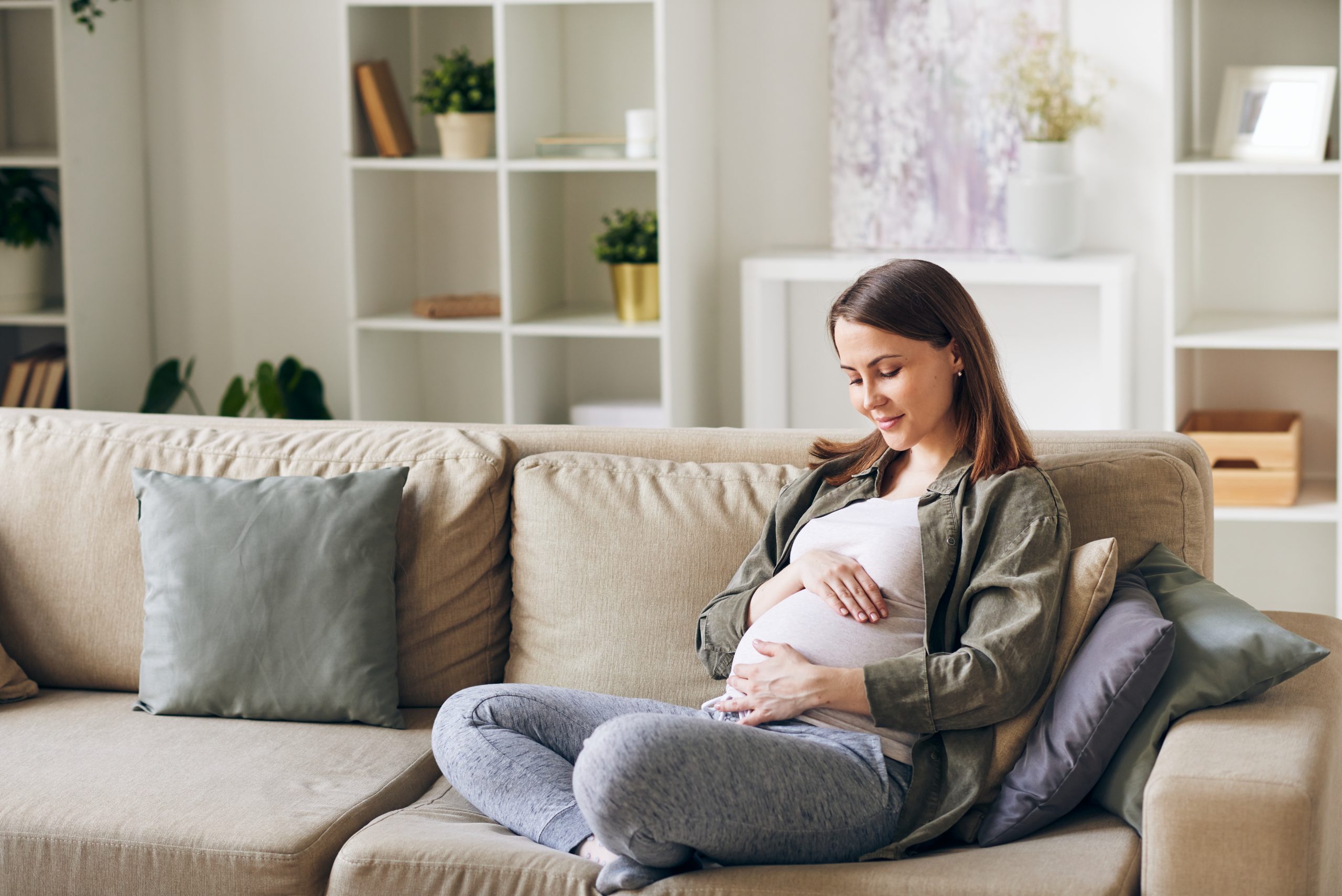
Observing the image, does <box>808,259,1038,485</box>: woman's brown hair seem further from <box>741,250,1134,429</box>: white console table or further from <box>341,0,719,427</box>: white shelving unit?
<box>341,0,719,427</box>: white shelving unit

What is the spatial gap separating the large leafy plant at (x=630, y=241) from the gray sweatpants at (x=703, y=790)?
1.87m

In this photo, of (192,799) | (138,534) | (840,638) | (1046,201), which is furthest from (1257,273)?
(192,799)

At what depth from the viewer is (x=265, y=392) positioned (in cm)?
373

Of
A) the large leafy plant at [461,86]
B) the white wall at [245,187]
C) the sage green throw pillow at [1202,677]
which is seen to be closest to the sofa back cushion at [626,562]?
the sage green throw pillow at [1202,677]

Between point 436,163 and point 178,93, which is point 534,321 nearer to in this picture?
point 436,163

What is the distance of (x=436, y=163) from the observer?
354cm

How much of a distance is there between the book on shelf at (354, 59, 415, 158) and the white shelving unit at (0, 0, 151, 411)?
2.35 ft

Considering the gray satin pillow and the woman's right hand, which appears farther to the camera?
the woman's right hand

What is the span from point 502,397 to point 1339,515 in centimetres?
205

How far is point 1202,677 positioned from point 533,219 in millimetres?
2334

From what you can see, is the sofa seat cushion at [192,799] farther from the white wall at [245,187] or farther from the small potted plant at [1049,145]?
the white wall at [245,187]

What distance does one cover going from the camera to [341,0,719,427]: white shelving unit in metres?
3.48

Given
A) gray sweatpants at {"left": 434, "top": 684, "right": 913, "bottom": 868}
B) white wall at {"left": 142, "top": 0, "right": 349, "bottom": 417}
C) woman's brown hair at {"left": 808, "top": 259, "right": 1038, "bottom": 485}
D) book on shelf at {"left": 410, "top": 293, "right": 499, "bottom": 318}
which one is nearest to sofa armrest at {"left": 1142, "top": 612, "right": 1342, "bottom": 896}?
A: gray sweatpants at {"left": 434, "top": 684, "right": 913, "bottom": 868}

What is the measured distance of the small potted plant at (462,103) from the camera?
3.58 m
